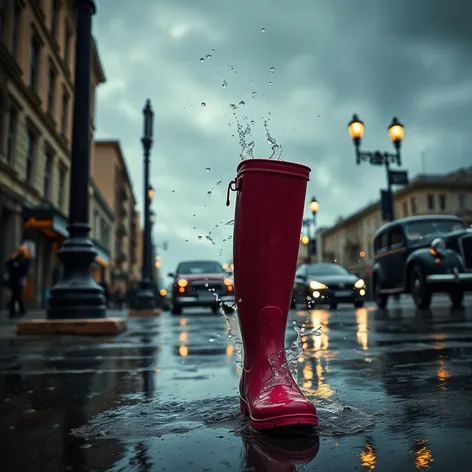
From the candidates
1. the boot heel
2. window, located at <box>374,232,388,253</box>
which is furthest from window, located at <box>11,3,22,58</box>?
the boot heel

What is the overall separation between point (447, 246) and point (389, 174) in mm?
6407

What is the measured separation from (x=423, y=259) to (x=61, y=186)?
2080 cm

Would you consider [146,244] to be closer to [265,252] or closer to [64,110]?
[64,110]

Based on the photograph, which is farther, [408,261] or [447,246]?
[408,261]

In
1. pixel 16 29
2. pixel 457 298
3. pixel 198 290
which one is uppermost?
pixel 16 29

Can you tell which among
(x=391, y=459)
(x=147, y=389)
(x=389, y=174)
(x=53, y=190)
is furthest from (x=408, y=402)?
(x=53, y=190)

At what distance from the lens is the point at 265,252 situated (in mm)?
1887

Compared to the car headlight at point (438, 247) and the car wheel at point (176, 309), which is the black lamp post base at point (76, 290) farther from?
the car wheel at point (176, 309)

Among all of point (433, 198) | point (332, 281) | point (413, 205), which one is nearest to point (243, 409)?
point (332, 281)

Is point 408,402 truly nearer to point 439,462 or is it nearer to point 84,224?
point 439,462

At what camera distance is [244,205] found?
1.89m

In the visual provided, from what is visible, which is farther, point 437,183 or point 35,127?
point 437,183

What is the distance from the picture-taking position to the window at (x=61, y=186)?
26.0m

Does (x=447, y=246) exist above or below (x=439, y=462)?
above
